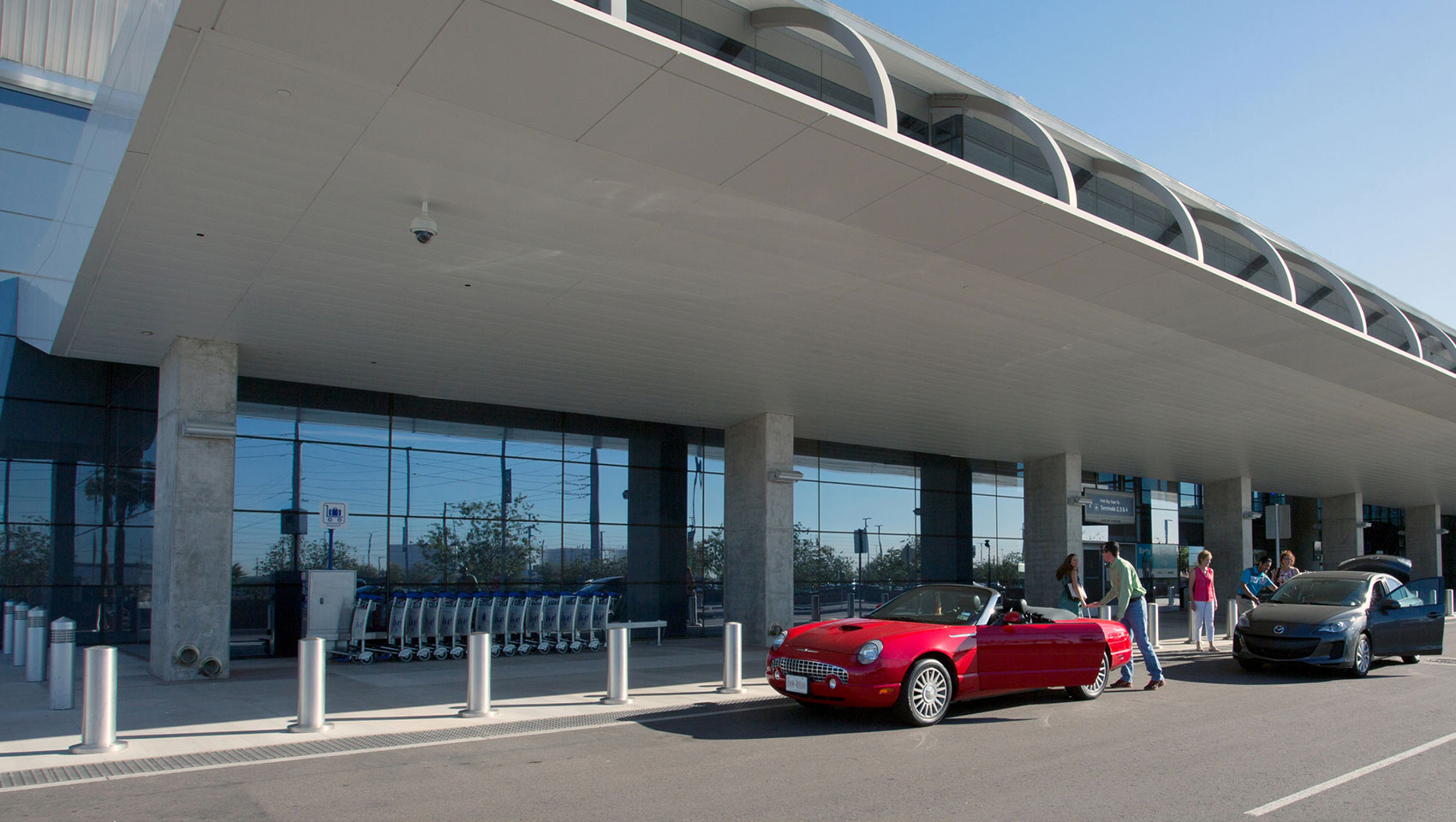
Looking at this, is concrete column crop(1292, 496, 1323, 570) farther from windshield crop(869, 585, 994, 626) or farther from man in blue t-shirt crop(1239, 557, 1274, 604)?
windshield crop(869, 585, 994, 626)

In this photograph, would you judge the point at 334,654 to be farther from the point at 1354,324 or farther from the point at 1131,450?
the point at 1131,450

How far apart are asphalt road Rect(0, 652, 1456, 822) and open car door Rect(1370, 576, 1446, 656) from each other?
4.29 meters

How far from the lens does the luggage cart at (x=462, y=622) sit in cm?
1662

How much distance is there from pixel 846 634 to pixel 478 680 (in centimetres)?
365

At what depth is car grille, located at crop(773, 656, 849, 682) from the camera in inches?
367

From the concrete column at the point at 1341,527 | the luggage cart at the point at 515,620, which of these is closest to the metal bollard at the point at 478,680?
the luggage cart at the point at 515,620

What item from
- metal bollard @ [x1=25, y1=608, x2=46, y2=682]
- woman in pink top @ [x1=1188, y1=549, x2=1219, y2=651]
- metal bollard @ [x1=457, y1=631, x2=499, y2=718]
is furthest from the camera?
woman in pink top @ [x1=1188, y1=549, x2=1219, y2=651]

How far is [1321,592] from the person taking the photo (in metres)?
14.8

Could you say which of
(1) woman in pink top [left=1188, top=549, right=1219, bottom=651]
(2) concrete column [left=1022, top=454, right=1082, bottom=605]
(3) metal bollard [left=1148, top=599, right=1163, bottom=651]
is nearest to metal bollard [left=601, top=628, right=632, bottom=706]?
(3) metal bollard [left=1148, top=599, right=1163, bottom=651]

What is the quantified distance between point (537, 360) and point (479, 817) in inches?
400

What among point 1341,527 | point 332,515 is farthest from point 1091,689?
point 1341,527

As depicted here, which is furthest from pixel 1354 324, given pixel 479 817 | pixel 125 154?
pixel 125 154

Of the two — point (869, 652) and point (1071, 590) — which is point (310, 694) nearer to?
point (869, 652)

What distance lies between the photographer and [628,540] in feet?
69.1
